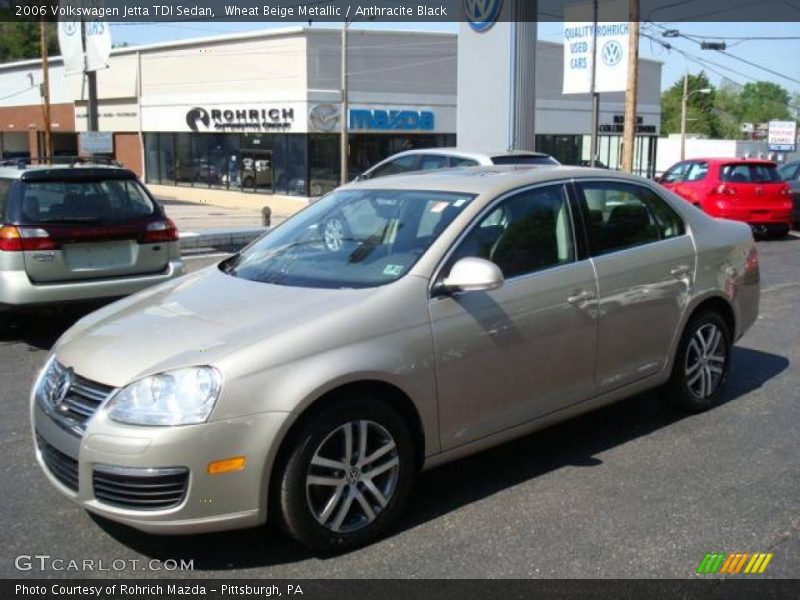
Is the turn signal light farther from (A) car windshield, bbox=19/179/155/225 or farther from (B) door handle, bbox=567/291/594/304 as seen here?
(A) car windshield, bbox=19/179/155/225

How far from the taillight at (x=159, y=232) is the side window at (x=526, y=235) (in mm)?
4209

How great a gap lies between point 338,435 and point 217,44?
3621cm

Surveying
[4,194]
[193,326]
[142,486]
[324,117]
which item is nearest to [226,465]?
[142,486]

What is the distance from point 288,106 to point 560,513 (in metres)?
31.3

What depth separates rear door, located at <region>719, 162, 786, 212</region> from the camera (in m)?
16.0

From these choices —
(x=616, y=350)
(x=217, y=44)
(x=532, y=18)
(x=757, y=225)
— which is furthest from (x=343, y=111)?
(x=616, y=350)

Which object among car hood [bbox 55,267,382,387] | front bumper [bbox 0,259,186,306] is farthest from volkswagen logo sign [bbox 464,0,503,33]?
car hood [bbox 55,267,382,387]

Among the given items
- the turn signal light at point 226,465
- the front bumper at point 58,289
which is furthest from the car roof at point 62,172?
the turn signal light at point 226,465

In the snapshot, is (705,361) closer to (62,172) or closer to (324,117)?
(62,172)

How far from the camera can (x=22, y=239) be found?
6.92 meters

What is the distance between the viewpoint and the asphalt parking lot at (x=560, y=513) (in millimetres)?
A: 3529

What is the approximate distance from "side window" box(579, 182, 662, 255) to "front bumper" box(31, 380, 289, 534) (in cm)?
232

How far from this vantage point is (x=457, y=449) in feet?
13.2

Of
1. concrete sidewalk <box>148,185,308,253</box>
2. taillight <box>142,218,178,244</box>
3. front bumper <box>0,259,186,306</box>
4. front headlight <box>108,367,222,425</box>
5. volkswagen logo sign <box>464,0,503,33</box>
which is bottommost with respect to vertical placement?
concrete sidewalk <box>148,185,308,253</box>
